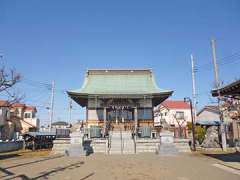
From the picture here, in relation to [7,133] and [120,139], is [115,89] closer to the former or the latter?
[120,139]

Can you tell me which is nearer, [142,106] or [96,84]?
[142,106]

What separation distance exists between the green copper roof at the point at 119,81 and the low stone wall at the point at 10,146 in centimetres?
1076

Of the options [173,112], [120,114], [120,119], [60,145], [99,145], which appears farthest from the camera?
[173,112]

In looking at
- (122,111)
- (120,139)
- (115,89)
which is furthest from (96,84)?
(120,139)

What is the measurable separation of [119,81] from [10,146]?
17.0m

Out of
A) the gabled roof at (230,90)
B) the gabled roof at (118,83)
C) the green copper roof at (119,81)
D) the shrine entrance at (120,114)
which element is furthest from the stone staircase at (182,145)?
the gabled roof at (230,90)

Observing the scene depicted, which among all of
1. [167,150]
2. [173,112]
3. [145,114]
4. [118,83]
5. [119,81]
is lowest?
[167,150]

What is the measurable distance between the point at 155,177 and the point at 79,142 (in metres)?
12.1

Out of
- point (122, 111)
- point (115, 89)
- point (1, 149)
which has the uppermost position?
point (115, 89)

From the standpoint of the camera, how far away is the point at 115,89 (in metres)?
33.2

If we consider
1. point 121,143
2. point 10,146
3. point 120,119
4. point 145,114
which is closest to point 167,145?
point 121,143

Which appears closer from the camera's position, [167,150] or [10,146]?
[167,150]

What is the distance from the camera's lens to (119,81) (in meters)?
35.9

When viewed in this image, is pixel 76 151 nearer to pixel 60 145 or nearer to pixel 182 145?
pixel 60 145
